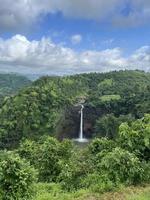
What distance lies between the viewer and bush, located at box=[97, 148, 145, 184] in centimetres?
1298

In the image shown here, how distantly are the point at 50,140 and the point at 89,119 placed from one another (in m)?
82.4

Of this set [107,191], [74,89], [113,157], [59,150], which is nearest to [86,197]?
[107,191]

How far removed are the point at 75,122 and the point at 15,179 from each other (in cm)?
8901

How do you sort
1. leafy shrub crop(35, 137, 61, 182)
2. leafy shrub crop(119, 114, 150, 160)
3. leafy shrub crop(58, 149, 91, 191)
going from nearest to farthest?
1. leafy shrub crop(58, 149, 91, 191)
2. leafy shrub crop(119, 114, 150, 160)
3. leafy shrub crop(35, 137, 61, 182)

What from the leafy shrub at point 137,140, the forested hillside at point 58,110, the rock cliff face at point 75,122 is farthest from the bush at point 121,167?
the rock cliff face at point 75,122

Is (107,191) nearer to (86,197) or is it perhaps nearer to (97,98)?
(86,197)

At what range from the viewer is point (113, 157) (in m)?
13.1

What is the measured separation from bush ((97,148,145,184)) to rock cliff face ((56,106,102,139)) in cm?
8278

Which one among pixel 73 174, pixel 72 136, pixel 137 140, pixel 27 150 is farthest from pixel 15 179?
pixel 72 136

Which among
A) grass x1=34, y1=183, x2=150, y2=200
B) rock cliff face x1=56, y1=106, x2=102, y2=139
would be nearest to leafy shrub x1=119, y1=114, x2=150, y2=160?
grass x1=34, y1=183, x2=150, y2=200

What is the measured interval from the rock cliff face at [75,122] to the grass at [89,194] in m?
83.3

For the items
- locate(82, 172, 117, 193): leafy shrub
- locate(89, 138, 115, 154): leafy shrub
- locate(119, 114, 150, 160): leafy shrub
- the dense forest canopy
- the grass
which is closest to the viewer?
the grass

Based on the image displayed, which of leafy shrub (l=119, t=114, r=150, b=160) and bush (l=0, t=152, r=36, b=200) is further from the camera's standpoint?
leafy shrub (l=119, t=114, r=150, b=160)

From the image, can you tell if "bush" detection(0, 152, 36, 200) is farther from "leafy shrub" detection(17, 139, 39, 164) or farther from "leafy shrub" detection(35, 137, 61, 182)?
"leafy shrub" detection(17, 139, 39, 164)
